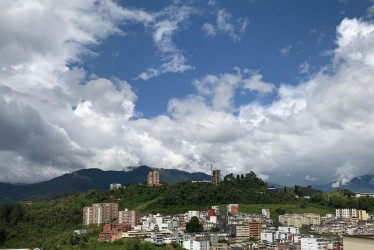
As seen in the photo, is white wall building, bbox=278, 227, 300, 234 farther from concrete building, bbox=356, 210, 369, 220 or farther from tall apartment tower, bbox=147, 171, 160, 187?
tall apartment tower, bbox=147, 171, 160, 187

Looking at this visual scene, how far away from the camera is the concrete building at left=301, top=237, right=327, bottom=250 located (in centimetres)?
4250

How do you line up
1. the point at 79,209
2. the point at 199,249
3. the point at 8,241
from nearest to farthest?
the point at 199,249 < the point at 8,241 < the point at 79,209

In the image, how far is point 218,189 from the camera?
7512 centimetres

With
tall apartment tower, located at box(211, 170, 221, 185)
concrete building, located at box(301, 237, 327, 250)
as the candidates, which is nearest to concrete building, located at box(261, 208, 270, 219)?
concrete building, located at box(301, 237, 327, 250)

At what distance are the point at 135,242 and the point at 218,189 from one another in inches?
1596

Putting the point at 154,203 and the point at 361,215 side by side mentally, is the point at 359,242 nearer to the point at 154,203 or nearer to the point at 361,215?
the point at 154,203

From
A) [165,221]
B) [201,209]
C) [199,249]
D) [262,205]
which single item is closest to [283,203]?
[262,205]

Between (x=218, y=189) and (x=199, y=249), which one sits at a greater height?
(x=218, y=189)

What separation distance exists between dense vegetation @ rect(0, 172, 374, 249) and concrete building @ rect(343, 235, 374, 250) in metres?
41.1

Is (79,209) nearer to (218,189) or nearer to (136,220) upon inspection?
(136,220)

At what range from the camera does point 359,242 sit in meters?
13.7

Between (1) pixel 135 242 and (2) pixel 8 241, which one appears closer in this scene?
(1) pixel 135 242

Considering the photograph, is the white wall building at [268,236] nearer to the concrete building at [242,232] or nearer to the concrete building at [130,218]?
the concrete building at [242,232]

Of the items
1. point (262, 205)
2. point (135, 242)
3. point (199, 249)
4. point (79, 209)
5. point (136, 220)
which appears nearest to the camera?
point (135, 242)
